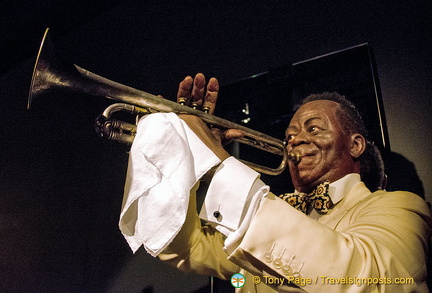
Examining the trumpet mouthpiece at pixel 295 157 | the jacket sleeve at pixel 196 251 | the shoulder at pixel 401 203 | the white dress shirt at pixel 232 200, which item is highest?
the trumpet mouthpiece at pixel 295 157

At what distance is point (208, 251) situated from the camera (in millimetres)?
1535

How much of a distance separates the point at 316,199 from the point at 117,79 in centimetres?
175

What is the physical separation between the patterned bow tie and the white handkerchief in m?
0.73

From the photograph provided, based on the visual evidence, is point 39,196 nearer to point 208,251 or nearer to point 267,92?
point 208,251

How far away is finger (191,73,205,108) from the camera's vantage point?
146 centimetres

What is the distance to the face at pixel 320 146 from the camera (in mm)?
1679

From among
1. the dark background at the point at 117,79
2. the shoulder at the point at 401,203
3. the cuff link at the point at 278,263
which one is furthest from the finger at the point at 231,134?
the dark background at the point at 117,79

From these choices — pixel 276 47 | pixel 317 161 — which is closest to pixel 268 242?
pixel 317 161

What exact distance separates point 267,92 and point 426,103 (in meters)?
0.98

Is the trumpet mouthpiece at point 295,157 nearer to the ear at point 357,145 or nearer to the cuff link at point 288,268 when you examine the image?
the ear at point 357,145

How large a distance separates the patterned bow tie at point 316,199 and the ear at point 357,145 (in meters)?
0.30

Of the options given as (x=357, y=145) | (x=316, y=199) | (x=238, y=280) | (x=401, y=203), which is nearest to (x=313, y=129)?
(x=357, y=145)

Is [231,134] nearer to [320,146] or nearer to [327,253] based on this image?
→ [320,146]

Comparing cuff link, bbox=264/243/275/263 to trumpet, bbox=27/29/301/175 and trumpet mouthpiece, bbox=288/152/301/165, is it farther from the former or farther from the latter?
trumpet mouthpiece, bbox=288/152/301/165
